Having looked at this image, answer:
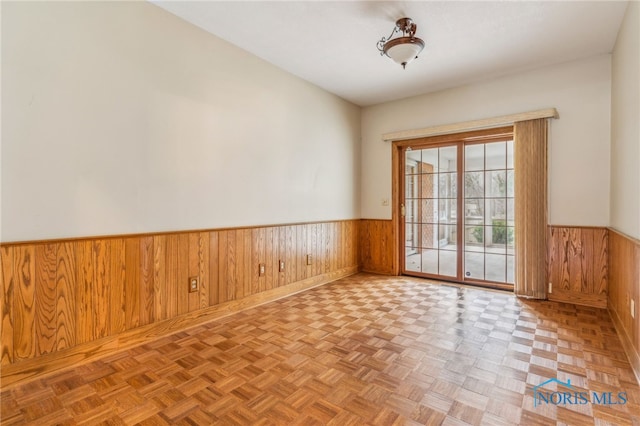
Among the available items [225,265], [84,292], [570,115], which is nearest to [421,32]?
[570,115]

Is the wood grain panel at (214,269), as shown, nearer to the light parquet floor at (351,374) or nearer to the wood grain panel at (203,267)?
the wood grain panel at (203,267)

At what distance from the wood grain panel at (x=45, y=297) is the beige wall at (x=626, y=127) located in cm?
387

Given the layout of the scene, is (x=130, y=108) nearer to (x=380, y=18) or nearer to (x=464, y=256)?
(x=380, y=18)

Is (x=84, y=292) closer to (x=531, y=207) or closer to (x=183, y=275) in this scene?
(x=183, y=275)

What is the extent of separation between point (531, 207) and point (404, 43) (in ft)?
7.95

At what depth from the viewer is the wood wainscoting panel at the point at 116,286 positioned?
2.00 meters

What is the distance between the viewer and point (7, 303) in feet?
6.37

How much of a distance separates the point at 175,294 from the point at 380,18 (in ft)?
9.84

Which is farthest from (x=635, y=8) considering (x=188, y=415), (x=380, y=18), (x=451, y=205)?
(x=188, y=415)

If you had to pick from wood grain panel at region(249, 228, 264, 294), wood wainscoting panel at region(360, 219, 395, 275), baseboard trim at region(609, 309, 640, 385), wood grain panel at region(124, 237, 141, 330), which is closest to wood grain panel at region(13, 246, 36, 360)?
wood grain panel at region(124, 237, 141, 330)

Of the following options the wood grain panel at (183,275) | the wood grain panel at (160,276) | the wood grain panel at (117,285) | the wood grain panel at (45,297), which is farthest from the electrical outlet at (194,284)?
the wood grain panel at (45,297)

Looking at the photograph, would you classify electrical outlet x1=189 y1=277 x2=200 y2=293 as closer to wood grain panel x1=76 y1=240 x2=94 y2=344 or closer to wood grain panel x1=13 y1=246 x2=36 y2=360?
wood grain panel x1=76 y1=240 x2=94 y2=344

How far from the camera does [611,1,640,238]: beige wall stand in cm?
227

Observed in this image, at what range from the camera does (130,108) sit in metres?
2.49
